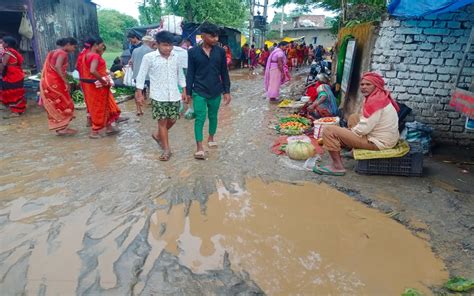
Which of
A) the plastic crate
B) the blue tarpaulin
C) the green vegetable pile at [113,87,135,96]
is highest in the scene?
the blue tarpaulin

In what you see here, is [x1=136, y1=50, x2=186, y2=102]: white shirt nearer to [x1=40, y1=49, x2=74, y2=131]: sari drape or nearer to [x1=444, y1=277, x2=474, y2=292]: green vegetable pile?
[x1=40, y1=49, x2=74, y2=131]: sari drape

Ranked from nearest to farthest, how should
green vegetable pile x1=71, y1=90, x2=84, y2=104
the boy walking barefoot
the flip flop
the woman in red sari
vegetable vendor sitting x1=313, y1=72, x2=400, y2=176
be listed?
vegetable vendor sitting x1=313, y1=72, x2=400, y2=176, the flip flop, the boy walking barefoot, the woman in red sari, green vegetable pile x1=71, y1=90, x2=84, y2=104

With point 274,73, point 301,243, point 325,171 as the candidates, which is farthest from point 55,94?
point 274,73

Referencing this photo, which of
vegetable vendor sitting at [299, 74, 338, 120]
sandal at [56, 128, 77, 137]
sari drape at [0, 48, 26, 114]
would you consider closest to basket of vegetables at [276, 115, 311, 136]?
vegetable vendor sitting at [299, 74, 338, 120]

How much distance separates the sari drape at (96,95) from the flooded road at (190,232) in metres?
1.02

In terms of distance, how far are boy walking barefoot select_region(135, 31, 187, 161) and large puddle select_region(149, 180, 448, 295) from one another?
152cm

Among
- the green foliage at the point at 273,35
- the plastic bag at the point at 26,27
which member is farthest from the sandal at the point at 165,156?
the green foliage at the point at 273,35

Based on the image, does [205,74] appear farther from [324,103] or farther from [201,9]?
[201,9]

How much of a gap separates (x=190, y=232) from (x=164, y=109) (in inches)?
81.3

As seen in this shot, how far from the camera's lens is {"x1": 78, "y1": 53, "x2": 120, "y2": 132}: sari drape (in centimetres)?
536

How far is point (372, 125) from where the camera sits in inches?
152

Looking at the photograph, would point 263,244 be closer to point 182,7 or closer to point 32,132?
point 32,132

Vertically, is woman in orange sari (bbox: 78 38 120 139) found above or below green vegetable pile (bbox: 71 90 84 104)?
above

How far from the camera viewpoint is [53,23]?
9.51m
